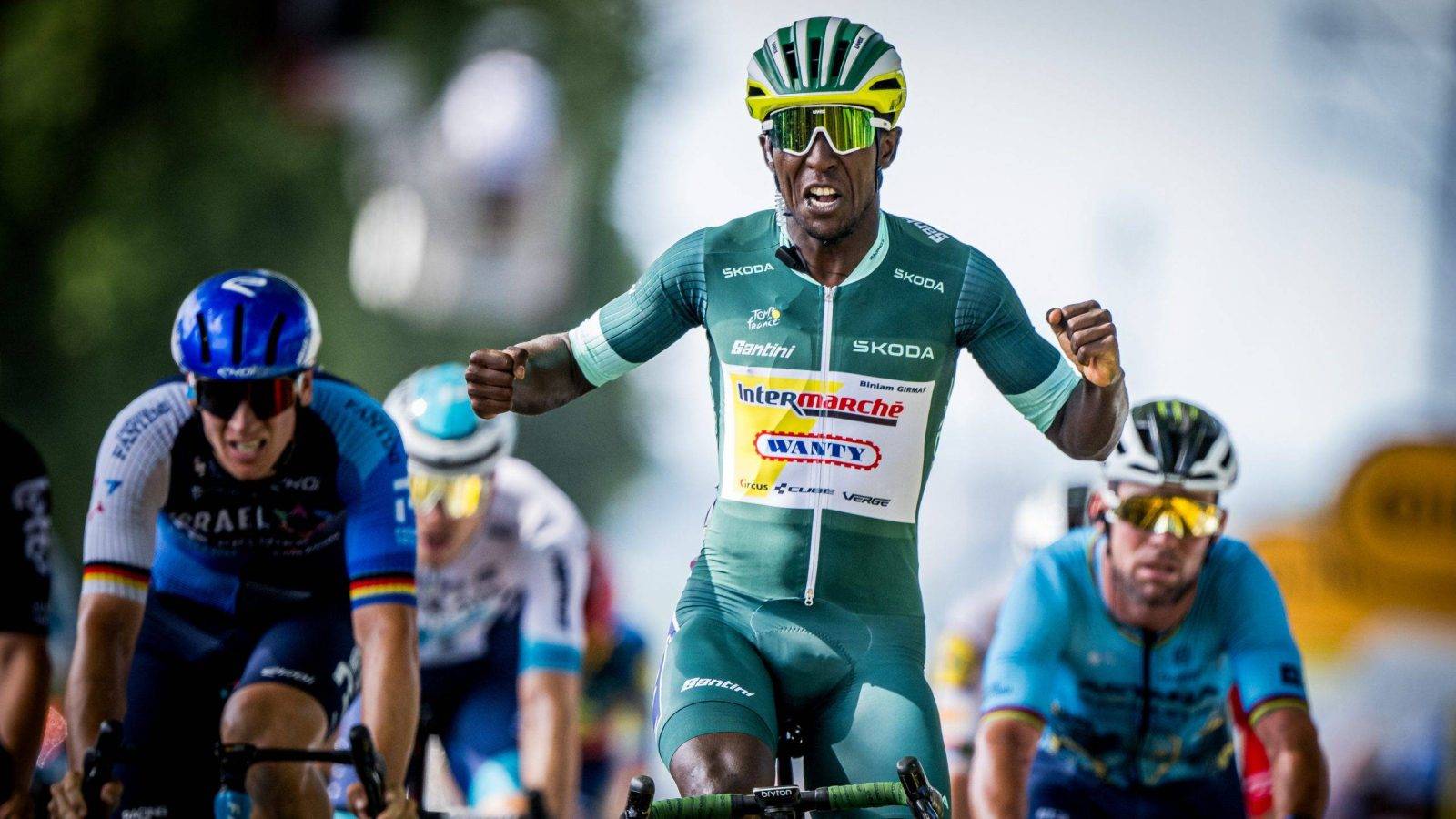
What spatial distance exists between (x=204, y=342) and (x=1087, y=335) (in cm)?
247

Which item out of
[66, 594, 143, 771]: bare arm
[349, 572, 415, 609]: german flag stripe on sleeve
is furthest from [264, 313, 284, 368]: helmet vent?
[66, 594, 143, 771]: bare arm

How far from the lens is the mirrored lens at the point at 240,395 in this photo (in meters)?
4.99

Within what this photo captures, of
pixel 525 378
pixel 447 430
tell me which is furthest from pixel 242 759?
pixel 447 430

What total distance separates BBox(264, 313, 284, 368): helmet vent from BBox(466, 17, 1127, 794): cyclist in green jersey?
102 centimetres

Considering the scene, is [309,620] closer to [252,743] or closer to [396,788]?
[252,743]

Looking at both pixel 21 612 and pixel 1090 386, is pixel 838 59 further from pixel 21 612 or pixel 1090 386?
pixel 21 612

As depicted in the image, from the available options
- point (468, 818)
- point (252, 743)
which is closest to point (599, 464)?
point (468, 818)

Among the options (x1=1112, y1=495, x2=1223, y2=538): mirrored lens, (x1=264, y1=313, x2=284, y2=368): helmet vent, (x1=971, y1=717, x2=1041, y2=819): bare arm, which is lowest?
(x1=971, y1=717, x2=1041, y2=819): bare arm

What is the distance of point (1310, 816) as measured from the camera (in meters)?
5.07

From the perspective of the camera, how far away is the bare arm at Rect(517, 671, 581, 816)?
7.01 meters

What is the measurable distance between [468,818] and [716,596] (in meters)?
2.31

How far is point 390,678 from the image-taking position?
488cm

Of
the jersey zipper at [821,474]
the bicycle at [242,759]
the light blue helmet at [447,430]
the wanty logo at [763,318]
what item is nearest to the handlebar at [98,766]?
the bicycle at [242,759]

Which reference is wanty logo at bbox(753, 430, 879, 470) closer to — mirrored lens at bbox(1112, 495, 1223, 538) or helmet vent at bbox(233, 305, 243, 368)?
helmet vent at bbox(233, 305, 243, 368)
